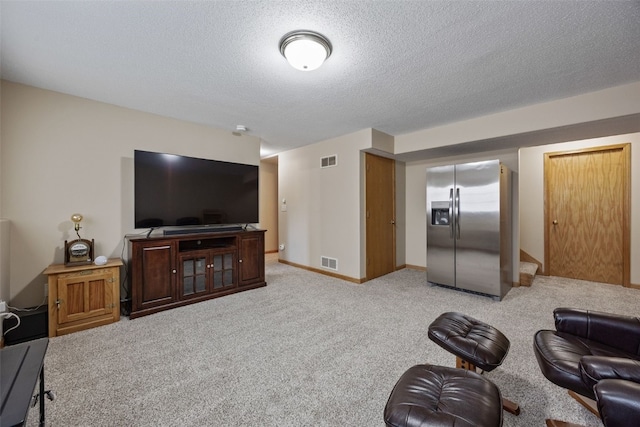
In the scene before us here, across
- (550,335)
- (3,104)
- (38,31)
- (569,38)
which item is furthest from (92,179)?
(569,38)

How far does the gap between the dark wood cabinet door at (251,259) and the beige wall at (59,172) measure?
1425mm

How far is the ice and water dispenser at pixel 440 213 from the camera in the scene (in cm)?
387

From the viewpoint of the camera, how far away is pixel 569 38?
1.88m

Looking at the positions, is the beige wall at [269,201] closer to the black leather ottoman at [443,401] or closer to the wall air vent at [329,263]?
the wall air vent at [329,263]

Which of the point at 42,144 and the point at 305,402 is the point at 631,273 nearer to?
the point at 305,402

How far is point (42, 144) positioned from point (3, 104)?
0.43 metres

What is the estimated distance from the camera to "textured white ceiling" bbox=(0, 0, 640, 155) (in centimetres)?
164

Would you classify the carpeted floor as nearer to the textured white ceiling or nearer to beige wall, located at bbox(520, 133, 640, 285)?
beige wall, located at bbox(520, 133, 640, 285)

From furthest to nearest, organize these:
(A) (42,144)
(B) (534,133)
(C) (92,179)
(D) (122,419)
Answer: (B) (534,133), (C) (92,179), (A) (42,144), (D) (122,419)

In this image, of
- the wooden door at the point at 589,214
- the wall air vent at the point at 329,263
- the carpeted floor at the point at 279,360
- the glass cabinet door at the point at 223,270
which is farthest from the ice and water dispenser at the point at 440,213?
the glass cabinet door at the point at 223,270

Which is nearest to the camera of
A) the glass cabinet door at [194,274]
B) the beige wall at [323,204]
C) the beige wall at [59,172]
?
the beige wall at [59,172]

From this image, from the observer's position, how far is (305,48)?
6.16 ft

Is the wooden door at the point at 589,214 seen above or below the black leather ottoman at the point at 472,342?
above

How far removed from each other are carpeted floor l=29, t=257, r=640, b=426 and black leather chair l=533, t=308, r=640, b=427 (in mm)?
404
